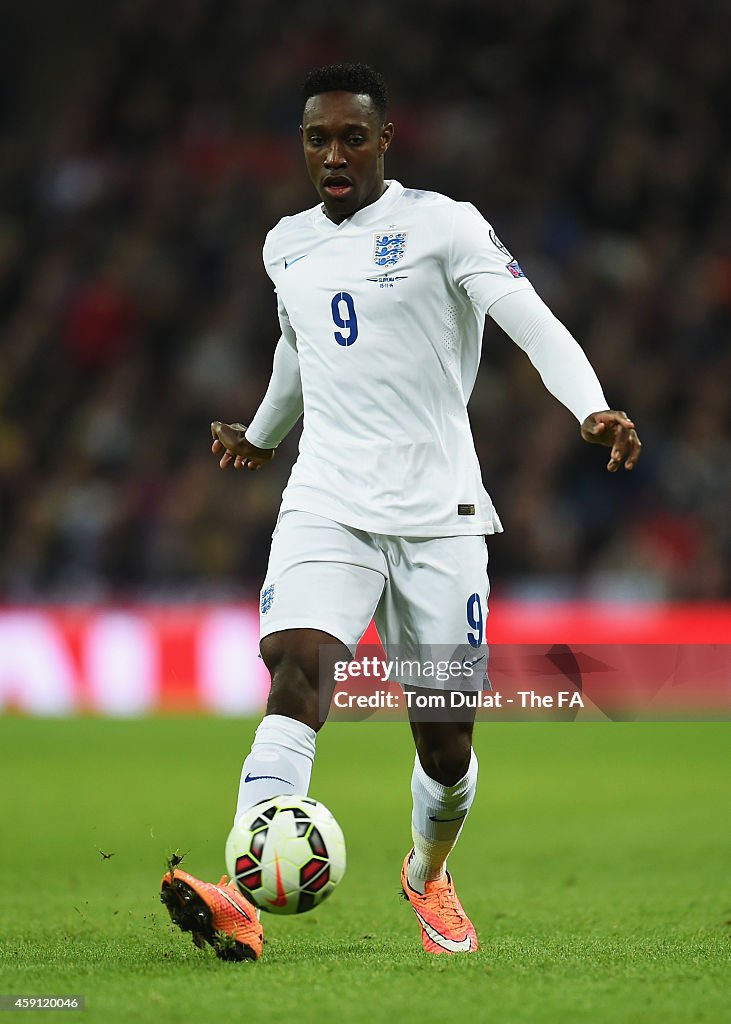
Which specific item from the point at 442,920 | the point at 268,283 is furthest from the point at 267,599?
the point at 268,283

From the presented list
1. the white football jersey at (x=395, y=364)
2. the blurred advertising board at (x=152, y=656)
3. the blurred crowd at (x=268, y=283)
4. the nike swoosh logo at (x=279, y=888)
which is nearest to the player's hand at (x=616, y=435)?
the white football jersey at (x=395, y=364)

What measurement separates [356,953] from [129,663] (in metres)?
8.23

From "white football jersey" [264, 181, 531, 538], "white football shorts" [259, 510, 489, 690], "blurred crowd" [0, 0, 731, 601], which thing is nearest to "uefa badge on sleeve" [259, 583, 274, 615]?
"white football shorts" [259, 510, 489, 690]

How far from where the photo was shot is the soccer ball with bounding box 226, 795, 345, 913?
11.8 feet

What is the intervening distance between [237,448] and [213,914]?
149 centimetres

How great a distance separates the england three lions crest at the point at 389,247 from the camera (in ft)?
13.9

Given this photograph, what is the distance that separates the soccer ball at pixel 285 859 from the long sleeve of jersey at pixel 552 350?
3.79ft

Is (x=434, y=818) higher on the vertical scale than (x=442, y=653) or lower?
lower

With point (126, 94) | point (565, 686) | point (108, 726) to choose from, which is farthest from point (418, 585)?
point (126, 94)

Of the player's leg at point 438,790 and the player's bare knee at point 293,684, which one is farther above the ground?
the player's bare knee at point 293,684

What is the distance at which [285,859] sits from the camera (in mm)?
3602

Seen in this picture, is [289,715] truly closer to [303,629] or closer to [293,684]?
[293,684]

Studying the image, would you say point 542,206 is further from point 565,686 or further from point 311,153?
point 311,153

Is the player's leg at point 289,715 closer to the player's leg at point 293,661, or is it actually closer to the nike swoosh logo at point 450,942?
the player's leg at point 293,661
